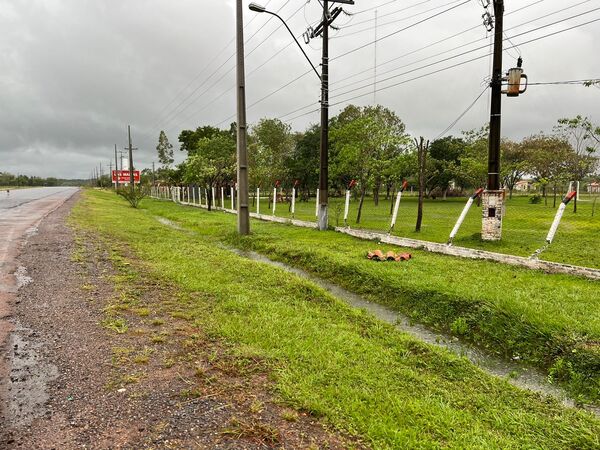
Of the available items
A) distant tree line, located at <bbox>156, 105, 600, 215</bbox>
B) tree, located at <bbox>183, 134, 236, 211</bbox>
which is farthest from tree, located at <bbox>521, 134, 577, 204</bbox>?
tree, located at <bbox>183, 134, 236, 211</bbox>

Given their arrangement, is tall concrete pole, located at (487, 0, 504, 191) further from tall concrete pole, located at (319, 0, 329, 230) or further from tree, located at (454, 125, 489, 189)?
tree, located at (454, 125, 489, 189)

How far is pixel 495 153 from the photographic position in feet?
36.0

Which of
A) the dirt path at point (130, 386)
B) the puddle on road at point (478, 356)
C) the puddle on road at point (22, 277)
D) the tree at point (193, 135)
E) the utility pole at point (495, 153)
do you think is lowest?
the puddle on road at point (478, 356)

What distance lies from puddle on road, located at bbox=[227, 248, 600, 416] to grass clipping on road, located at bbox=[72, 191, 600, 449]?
32 cm

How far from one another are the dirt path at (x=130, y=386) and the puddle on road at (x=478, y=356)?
2445mm

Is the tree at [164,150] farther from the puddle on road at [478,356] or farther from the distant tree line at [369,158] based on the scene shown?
the puddle on road at [478,356]

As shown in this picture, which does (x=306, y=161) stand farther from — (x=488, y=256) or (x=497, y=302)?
(x=497, y=302)

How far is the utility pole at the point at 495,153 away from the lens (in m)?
10.7

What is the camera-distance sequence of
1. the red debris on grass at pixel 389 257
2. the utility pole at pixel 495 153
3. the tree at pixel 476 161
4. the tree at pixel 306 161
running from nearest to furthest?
the red debris on grass at pixel 389 257 → the utility pole at pixel 495 153 → the tree at pixel 476 161 → the tree at pixel 306 161

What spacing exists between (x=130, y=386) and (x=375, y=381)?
2.07m

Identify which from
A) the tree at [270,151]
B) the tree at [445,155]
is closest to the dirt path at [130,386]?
the tree at [270,151]

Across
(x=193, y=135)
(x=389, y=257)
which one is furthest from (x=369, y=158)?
(x=193, y=135)

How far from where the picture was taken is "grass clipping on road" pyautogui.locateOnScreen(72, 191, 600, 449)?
306 centimetres

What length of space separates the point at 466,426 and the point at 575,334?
2465 mm
